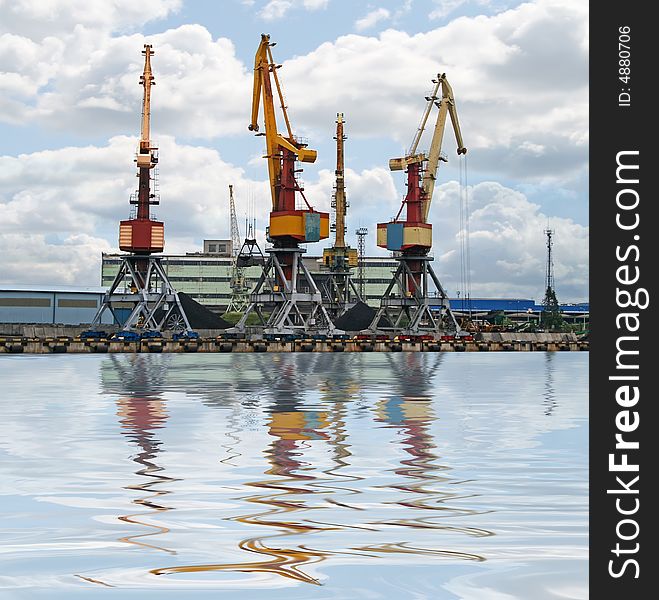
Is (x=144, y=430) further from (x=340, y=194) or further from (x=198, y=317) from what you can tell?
(x=340, y=194)

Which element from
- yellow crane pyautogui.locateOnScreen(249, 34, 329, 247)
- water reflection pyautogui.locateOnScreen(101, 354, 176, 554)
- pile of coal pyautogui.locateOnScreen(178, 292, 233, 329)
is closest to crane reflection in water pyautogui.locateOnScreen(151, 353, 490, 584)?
water reflection pyautogui.locateOnScreen(101, 354, 176, 554)

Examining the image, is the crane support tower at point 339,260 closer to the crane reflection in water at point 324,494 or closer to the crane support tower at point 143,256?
the crane support tower at point 143,256

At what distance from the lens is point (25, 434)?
2456 cm

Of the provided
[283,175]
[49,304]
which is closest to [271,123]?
[283,175]

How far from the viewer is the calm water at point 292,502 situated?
10836 mm

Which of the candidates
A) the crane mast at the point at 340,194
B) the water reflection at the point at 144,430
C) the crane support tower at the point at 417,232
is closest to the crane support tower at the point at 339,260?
the crane mast at the point at 340,194

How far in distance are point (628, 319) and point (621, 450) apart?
55.2 inches

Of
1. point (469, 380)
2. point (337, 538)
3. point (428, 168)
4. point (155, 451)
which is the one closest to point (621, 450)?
point (337, 538)

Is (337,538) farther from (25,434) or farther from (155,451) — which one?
(25,434)

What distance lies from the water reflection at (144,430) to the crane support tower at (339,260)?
340 feet

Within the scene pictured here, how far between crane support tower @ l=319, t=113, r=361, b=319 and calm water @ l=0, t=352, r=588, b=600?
126 m

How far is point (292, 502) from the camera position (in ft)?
49.4

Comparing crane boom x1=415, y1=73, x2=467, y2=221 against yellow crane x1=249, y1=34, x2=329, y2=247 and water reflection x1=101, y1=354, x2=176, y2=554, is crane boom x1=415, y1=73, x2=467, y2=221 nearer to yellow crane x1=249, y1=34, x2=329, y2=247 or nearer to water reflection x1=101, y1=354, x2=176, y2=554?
yellow crane x1=249, y1=34, x2=329, y2=247

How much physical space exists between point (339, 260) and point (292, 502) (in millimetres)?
146564
